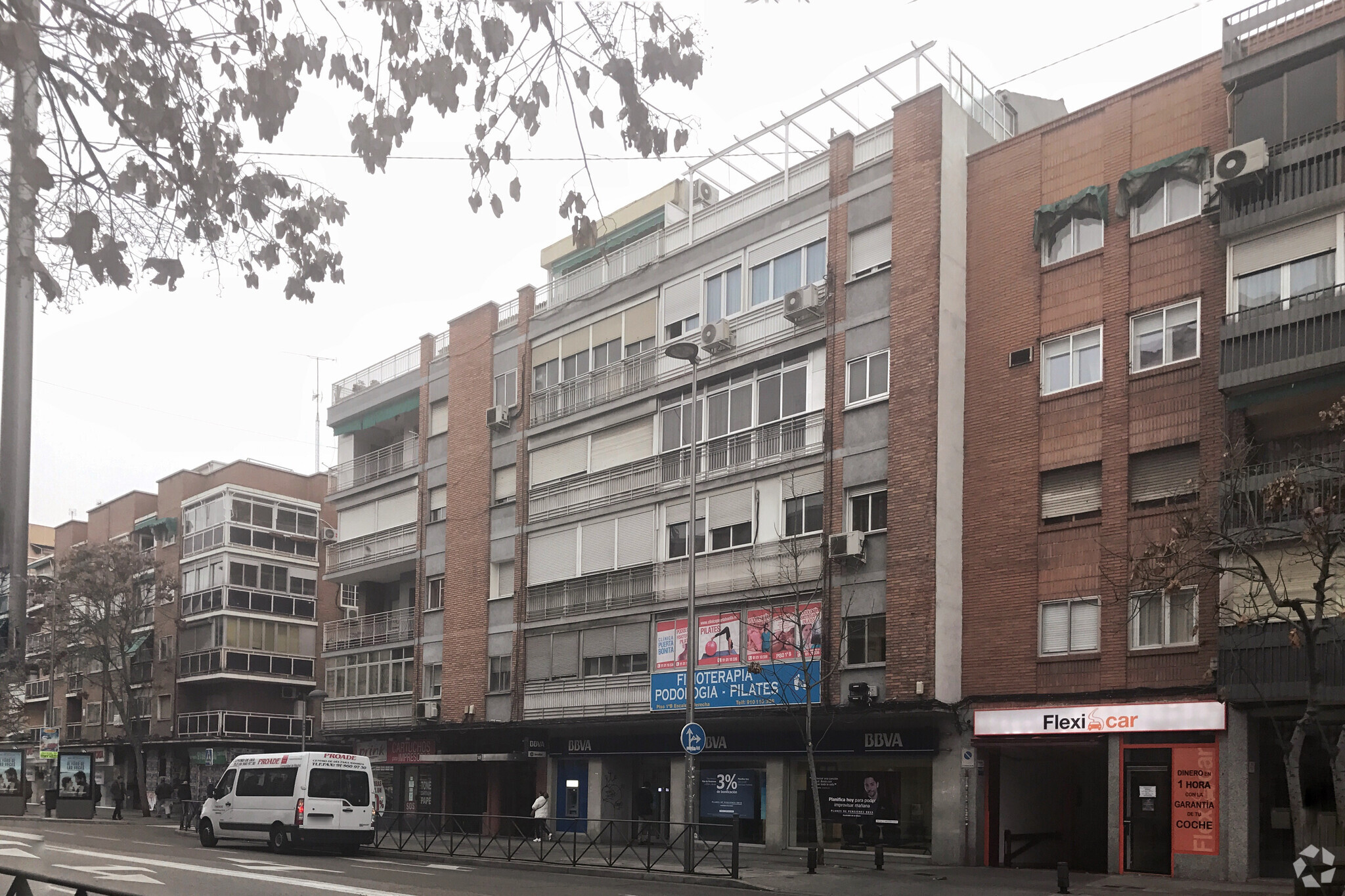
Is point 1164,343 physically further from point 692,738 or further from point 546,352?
point 546,352

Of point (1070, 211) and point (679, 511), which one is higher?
point (1070, 211)

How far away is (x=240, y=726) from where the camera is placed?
5975 centimetres

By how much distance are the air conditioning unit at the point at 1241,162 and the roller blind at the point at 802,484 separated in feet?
34.1

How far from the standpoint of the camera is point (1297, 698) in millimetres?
20938

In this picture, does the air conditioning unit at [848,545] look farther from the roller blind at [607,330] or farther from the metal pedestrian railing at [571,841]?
the roller blind at [607,330]

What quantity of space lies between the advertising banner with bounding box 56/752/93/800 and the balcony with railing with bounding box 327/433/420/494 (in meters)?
12.1

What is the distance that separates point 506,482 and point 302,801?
14.2m

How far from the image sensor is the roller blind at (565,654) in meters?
36.1

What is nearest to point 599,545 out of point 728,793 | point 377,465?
point 728,793

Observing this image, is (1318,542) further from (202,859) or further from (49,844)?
(49,844)

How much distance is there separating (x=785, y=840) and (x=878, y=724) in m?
4.01

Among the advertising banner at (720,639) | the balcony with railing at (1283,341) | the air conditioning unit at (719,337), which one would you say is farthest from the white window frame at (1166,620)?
the air conditioning unit at (719,337)

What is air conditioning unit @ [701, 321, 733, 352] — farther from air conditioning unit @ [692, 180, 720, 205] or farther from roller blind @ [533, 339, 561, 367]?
roller blind @ [533, 339, 561, 367]

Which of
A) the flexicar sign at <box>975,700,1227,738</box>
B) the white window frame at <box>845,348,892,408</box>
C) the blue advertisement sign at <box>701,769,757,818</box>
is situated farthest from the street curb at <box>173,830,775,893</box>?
the white window frame at <box>845,348,892,408</box>
